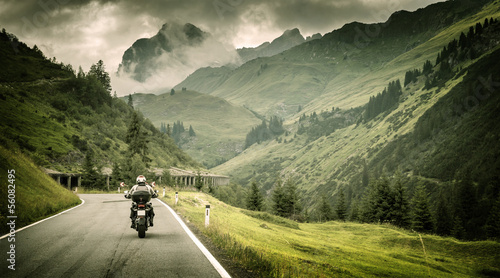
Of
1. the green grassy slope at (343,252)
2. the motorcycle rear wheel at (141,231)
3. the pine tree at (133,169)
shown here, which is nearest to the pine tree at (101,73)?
the pine tree at (133,169)

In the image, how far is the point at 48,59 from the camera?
143125mm

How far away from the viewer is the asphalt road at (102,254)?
7.10 m

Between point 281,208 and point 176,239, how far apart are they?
64.4 metres

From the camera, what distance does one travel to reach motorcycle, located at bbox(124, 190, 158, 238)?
11.8m

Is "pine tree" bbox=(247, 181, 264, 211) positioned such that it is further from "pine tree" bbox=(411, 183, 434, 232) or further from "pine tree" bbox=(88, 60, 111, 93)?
"pine tree" bbox=(88, 60, 111, 93)

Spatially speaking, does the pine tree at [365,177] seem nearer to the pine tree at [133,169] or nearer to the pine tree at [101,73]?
the pine tree at [133,169]

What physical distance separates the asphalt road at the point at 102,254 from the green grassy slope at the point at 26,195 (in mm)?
1480

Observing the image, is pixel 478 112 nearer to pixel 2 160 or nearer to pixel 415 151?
pixel 415 151

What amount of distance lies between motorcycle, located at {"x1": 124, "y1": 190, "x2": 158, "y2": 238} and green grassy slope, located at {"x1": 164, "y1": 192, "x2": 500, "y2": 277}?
2.86 metres

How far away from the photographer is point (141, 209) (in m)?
12.2

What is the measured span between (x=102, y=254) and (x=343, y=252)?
1997 cm

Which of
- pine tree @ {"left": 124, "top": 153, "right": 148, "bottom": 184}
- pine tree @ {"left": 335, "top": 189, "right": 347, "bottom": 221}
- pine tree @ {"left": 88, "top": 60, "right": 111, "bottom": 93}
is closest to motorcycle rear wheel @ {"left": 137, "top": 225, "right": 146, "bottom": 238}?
pine tree @ {"left": 124, "top": 153, "right": 148, "bottom": 184}

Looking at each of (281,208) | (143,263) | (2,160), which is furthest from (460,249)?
(281,208)

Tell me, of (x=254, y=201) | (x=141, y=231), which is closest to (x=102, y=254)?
(x=141, y=231)
